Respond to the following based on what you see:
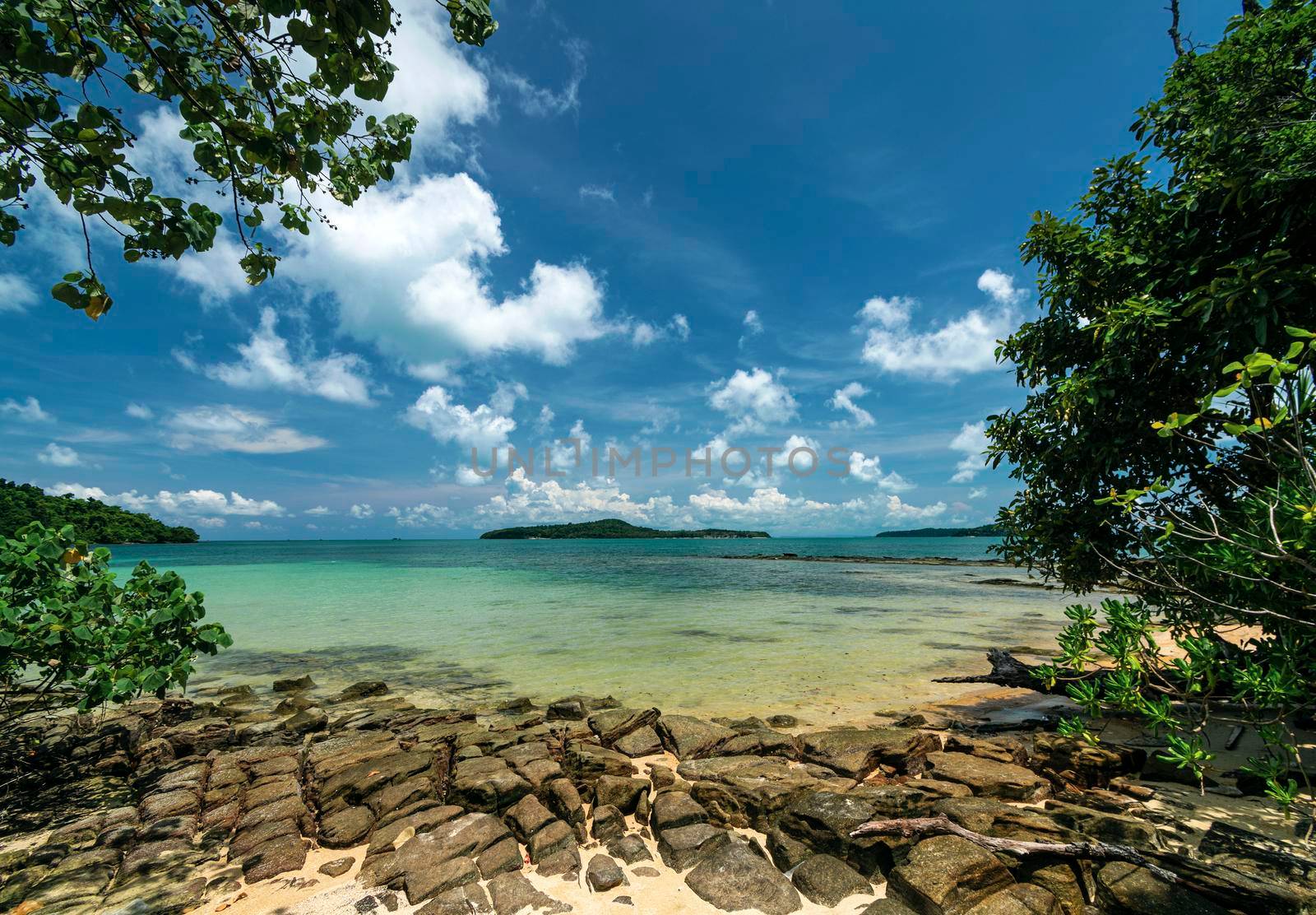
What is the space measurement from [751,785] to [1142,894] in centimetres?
319

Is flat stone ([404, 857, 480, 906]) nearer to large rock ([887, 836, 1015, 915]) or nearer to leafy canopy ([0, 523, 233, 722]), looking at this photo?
large rock ([887, 836, 1015, 915])

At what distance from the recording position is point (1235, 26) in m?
6.54

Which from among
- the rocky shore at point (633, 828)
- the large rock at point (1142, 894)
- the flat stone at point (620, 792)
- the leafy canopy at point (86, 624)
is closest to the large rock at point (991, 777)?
the rocky shore at point (633, 828)

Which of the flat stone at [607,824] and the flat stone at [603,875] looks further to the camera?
the flat stone at [607,824]

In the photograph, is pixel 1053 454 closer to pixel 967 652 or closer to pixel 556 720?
pixel 556 720

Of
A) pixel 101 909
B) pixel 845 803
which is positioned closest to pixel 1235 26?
pixel 845 803

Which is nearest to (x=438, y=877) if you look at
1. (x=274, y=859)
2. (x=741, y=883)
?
(x=274, y=859)

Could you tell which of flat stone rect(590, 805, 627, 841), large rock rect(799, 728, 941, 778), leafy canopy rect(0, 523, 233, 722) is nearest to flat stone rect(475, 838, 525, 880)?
flat stone rect(590, 805, 627, 841)

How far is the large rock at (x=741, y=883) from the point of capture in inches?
167

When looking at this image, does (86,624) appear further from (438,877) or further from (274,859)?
(438,877)

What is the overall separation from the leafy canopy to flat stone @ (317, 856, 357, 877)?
12.0ft

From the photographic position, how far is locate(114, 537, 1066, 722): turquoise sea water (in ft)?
39.9

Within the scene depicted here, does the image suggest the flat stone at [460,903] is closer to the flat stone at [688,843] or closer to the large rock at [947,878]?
the flat stone at [688,843]

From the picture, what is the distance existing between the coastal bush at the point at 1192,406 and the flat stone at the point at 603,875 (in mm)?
4372
